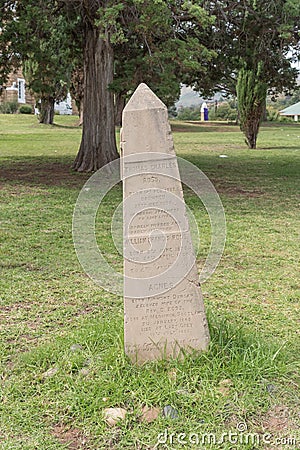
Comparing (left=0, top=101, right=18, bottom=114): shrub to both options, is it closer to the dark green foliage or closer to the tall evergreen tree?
the dark green foliage

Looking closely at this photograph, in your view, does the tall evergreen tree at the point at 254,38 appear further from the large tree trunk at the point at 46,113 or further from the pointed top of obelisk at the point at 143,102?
the large tree trunk at the point at 46,113

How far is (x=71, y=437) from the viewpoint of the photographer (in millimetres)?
2984

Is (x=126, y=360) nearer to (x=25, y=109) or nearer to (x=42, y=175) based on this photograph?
(x=42, y=175)

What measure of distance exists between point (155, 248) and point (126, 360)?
2.22 feet

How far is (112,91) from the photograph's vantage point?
12.4 meters

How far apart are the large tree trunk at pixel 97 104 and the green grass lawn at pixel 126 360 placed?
17.1 feet

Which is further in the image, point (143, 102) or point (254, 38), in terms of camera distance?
point (254, 38)

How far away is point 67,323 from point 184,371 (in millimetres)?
1194

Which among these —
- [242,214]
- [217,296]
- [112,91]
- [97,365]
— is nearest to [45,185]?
[112,91]

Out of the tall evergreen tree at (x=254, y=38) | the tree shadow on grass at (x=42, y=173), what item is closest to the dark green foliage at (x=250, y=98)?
the tall evergreen tree at (x=254, y=38)

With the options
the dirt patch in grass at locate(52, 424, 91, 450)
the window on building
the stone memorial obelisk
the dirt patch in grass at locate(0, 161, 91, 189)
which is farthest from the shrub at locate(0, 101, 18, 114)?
the dirt patch in grass at locate(52, 424, 91, 450)

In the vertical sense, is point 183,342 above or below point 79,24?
below

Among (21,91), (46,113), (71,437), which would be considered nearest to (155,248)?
(71,437)

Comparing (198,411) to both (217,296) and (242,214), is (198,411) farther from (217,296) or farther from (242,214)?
(242,214)
